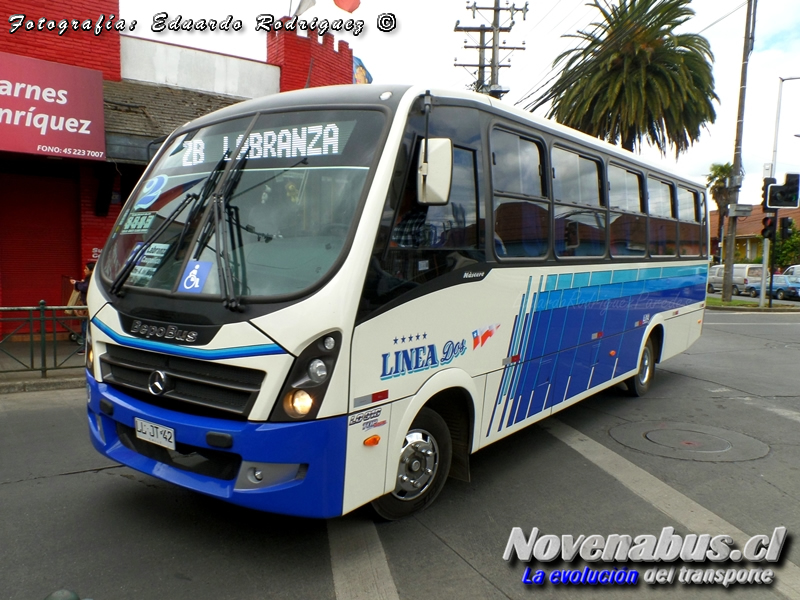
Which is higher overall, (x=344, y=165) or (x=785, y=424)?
(x=344, y=165)

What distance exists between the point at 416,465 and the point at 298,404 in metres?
1.19

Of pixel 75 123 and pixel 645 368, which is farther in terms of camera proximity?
pixel 75 123

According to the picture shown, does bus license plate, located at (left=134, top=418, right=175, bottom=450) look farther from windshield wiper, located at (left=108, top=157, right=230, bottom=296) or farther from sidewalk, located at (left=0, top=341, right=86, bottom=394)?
sidewalk, located at (left=0, top=341, right=86, bottom=394)

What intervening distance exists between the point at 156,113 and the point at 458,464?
9.54 m

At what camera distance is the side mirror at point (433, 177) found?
3795 millimetres

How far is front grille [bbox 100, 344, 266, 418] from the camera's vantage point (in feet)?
11.1

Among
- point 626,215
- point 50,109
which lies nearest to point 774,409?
point 626,215

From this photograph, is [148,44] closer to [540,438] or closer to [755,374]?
[540,438]

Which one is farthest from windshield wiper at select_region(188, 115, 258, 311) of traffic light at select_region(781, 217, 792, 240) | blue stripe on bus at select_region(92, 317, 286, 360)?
traffic light at select_region(781, 217, 792, 240)

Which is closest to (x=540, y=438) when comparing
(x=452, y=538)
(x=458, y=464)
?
(x=458, y=464)

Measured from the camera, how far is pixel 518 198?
16.8 feet

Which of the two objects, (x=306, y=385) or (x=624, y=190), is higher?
(x=624, y=190)

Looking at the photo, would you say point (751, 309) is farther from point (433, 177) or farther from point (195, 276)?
point (195, 276)

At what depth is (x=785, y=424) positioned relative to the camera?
711cm
